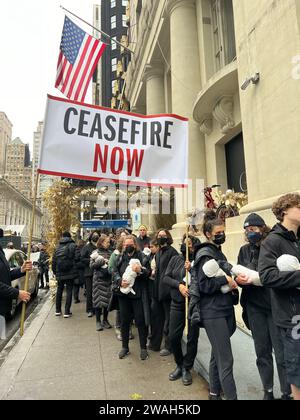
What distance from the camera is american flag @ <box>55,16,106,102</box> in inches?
291

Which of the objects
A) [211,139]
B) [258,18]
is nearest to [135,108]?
[211,139]

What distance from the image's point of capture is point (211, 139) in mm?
10906

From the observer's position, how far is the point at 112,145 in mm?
4480

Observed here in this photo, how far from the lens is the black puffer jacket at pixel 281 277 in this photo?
7.68 feet

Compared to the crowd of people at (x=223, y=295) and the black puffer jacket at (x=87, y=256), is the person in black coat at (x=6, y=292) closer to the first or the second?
the crowd of people at (x=223, y=295)

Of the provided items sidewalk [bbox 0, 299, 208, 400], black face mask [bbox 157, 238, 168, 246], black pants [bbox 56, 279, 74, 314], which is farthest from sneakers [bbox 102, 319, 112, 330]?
black face mask [bbox 157, 238, 168, 246]

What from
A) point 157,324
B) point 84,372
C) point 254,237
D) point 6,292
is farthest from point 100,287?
point 254,237

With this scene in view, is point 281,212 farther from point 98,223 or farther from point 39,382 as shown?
point 98,223

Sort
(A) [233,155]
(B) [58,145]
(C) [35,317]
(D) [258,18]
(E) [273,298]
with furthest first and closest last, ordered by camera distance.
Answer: (A) [233,155], (C) [35,317], (D) [258,18], (B) [58,145], (E) [273,298]

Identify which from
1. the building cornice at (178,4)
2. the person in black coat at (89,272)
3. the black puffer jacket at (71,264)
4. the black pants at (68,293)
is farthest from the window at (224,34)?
the black pants at (68,293)

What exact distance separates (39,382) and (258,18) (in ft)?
24.1

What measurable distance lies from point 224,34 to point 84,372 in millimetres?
11003

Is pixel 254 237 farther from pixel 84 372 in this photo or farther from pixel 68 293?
pixel 68 293

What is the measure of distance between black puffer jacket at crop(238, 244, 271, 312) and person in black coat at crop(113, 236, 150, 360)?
6.05 feet
